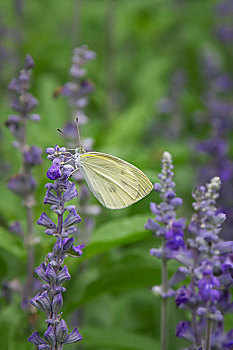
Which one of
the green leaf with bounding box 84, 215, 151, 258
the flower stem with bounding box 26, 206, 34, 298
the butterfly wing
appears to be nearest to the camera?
the butterfly wing

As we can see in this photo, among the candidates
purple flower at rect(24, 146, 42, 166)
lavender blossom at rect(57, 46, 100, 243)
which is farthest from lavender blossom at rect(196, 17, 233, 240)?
purple flower at rect(24, 146, 42, 166)

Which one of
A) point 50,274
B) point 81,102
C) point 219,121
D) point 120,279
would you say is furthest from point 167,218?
point 219,121

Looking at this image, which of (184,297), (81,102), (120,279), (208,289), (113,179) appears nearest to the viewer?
(208,289)

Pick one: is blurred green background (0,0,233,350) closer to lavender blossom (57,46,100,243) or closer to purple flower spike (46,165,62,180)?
lavender blossom (57,46,100,243)

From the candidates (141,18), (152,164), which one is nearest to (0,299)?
(152,164)

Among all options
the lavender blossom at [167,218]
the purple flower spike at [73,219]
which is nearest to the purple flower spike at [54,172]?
the purple flower spike at [73,219]

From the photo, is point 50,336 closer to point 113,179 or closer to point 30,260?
point 113,179

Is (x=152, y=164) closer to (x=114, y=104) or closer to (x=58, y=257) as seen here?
(x=58, y=257)
